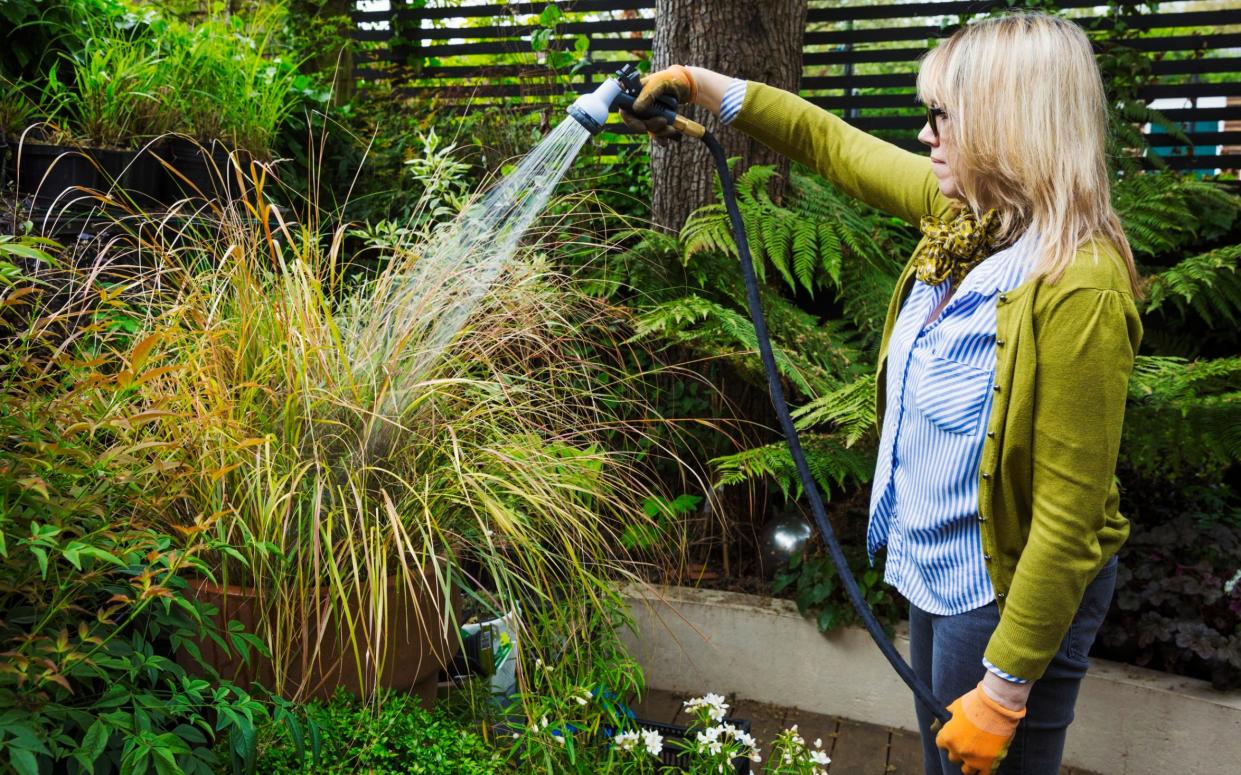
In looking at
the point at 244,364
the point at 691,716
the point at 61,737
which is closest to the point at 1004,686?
the point at 61,737

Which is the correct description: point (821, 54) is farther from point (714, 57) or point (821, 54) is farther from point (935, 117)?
point (935, 117)

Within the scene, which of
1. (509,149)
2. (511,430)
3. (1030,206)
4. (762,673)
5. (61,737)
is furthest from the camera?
(509,149)

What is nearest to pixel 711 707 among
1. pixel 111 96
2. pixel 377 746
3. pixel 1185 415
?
pixel 377 746

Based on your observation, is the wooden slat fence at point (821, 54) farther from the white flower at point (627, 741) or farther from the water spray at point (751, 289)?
the white flower at point (627, 741)

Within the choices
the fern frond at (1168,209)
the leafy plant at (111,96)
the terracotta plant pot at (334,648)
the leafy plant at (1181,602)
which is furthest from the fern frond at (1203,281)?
the leafy plant at (111,96)

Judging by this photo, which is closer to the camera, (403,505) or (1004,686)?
(1004,686)

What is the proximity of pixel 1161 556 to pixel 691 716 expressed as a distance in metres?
1.35

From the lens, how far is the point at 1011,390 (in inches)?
53.9

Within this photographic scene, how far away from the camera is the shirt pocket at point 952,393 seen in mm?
1471

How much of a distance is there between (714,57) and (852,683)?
2.02 m

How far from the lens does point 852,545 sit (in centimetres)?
315

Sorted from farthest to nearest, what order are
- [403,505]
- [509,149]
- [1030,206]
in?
[509,149] → [403,505] → [1030,206]

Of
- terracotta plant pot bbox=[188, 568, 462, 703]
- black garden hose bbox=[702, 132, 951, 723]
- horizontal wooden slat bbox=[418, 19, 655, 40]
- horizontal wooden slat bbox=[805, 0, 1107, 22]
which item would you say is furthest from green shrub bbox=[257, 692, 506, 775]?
horizontal wooden slat bbox=[418, 19, 655, 40]

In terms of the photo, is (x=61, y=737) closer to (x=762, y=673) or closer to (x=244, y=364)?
(x=244, y=364)
